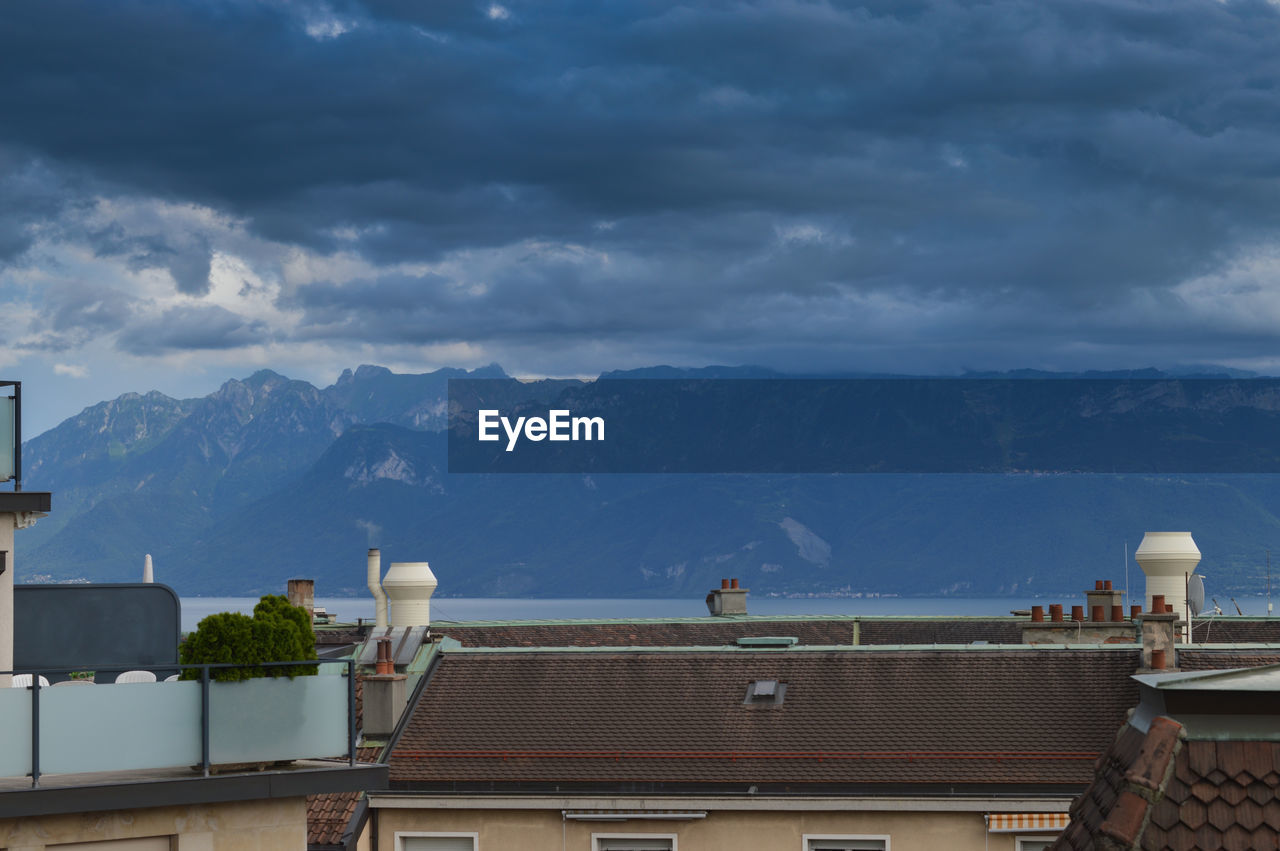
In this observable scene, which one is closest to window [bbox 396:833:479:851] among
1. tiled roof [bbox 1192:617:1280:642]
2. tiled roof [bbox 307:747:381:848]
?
tiled roof [bbox 307:747:381:848]

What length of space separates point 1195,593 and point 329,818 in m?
30.2

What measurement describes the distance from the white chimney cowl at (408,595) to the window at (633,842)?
13634mm

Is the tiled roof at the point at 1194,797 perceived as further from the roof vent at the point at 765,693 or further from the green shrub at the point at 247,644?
the roof vent at the point at 765,693

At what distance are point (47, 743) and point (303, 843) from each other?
3276 millimetres

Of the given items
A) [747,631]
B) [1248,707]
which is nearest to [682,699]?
[747,631]

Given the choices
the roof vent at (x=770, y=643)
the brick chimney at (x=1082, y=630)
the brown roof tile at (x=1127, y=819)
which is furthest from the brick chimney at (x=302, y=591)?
the brown roof tile at (x=1127, y=819)

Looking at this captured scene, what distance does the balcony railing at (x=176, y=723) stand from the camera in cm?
1766

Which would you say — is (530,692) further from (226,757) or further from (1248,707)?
(1248,707)

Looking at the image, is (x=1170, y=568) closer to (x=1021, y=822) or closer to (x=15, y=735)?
(x=1021, y=822)

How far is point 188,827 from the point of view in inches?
731

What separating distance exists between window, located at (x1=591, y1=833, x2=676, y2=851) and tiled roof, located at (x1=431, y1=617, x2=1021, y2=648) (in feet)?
50.9

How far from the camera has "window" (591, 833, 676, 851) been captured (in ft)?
112

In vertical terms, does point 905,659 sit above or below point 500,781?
above

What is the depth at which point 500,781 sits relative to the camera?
34.8m
